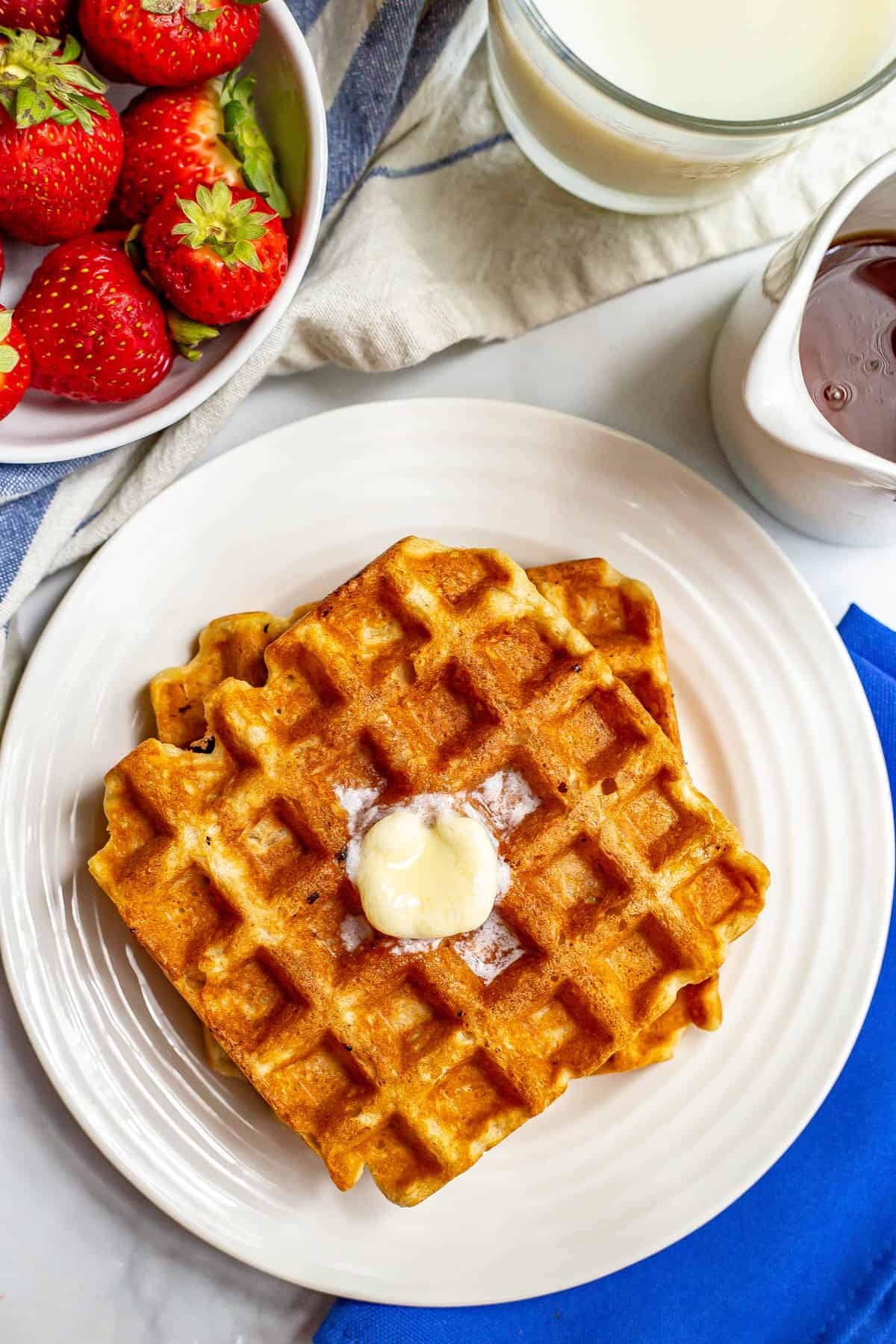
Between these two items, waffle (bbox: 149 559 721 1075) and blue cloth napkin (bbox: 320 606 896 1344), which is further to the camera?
blue cloth napkin (bbox: 320 606 896 1344)

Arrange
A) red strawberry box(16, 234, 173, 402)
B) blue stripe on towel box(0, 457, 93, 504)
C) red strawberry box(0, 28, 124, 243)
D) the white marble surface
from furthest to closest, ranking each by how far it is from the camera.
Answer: the white marble surface → blue stripe on towel box(0, 457, 93, 504) → red strawberry box(16, 234, 173, 402) → red strawberry box(0, 28, 124, 243)

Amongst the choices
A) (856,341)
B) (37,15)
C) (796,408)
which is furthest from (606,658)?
(37,15)

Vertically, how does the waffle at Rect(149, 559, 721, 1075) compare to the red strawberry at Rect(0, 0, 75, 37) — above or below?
below

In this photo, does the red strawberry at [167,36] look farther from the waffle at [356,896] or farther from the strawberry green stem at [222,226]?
the waffle at [356,896]

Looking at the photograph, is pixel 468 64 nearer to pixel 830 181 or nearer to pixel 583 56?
pixel 583 56

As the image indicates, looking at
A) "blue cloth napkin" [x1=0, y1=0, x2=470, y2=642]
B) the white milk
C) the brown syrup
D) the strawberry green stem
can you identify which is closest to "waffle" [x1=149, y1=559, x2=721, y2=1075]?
"blue cloth napkin" [x1=0, y1=0, x2=470, y2=642]

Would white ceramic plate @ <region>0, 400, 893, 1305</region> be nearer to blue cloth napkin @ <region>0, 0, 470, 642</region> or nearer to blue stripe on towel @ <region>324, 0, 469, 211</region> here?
blue cloth napkin @ <region>0, 0, 470, 642</region>

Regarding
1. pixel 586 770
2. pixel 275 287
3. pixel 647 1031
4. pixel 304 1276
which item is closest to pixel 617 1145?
pixel 647 1031
